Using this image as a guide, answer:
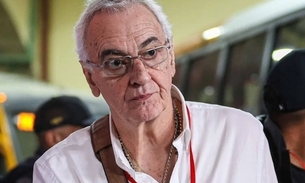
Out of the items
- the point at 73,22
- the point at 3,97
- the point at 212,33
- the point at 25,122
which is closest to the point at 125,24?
the point at 212,33

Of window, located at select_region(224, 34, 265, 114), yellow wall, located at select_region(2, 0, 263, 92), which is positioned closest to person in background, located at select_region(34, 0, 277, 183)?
window, located at select_region(224, 34, 265, 114)

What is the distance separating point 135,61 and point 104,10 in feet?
0.51

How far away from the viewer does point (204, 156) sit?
5.32ft

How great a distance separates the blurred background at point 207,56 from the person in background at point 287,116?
89cm

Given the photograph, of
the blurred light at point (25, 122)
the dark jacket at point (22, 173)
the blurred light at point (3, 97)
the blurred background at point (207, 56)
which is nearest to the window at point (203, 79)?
the blurred background at point (207, 56)

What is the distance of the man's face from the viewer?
1.56 m

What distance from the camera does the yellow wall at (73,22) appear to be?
8.60 m

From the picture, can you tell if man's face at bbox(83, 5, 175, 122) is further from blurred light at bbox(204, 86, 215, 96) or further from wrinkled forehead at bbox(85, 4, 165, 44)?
blurred light at bbox(204, 86, 215, 96)

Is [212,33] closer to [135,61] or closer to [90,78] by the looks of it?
[90,78]

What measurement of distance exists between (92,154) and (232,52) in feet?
11.8

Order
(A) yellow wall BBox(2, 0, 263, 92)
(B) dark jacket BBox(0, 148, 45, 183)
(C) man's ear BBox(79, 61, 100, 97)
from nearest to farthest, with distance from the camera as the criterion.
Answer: (C) man's ear BBox(79, 61, 100, 97) < (B) dark jacket BBox(0, 148, 45, 183) < (A) yellow wall BBox(2, 0, 263, 92)

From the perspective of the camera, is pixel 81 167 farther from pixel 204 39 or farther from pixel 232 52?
pixel 204 39

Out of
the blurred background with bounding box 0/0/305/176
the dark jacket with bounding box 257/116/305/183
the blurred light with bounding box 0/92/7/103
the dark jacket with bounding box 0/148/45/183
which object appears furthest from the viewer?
the blurred light with bounding box 0/92/7/103

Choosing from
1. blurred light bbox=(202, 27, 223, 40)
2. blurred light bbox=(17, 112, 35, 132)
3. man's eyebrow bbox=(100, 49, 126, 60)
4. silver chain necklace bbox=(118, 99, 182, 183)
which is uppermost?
man's eyebrow bbox=(100, 49, 126, 60)
